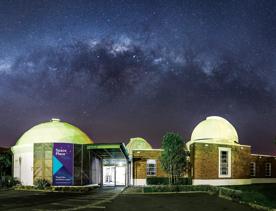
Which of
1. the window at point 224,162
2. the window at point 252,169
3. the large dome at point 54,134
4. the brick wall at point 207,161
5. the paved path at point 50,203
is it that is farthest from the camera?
the window at point 252,169

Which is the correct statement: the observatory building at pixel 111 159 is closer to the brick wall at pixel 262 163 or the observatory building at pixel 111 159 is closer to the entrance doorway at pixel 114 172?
the entrance doorway at pixel 114 172

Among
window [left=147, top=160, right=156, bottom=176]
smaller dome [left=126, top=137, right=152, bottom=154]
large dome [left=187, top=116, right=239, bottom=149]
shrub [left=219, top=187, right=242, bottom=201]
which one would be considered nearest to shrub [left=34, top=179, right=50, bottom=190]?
window [left=147, top=160, right=156, bottom=176]

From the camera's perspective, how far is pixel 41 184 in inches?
1378

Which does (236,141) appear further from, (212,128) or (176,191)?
(176,191)

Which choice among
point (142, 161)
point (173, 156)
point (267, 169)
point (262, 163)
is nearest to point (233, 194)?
point (173, 156)

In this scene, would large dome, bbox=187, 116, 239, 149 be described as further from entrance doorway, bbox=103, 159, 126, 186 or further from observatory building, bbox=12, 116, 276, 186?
entrance doorway, bbox=103, 159, 126, 186

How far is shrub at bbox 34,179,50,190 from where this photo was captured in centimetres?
3475

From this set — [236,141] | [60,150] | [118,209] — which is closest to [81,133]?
[60,150]

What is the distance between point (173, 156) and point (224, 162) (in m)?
8.01

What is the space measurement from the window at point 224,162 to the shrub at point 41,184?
60.4ft

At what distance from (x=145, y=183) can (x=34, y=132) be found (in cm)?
1403

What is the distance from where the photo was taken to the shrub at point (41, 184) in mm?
34750

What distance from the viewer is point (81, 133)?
4425cm

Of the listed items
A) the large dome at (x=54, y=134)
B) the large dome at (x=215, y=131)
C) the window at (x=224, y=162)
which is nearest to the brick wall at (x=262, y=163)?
the large dome at (x=215, y=131)
